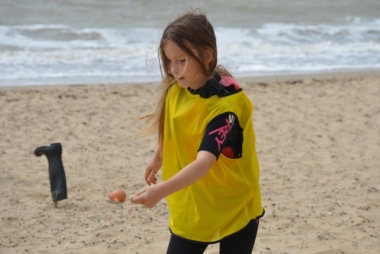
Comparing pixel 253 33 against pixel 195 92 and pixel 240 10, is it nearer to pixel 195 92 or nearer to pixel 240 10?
pixel 240 10

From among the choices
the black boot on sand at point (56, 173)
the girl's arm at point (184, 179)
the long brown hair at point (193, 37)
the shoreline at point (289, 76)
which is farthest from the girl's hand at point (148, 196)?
the shoreline at point (289, 76)

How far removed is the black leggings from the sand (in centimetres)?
121

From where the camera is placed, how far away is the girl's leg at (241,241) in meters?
2.54

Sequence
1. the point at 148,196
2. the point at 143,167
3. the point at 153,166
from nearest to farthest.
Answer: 1. the point at 148,196
2. the point at 153,166
3. the point at 143,167

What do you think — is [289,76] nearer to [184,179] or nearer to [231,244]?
[231,244]

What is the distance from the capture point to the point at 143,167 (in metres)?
5.26

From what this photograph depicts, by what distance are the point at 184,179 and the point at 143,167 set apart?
3.06 m

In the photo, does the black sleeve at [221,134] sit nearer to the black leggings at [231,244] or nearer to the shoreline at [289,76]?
the black leggings at [231,244]

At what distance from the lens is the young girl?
232 centimetres

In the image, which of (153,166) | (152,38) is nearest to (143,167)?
(153,166)

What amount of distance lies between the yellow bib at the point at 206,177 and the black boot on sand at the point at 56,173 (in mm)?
1922

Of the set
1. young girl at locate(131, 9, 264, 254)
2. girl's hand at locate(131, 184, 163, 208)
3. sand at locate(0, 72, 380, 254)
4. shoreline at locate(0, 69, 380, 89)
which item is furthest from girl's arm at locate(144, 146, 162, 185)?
shoreline at locate(0, 69, 380, 89)

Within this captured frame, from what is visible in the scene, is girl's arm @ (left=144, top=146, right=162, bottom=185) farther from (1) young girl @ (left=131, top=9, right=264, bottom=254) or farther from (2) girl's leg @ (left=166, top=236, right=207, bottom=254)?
(2) girl's leg @ (left=166, top=236, right=207, bottom=254)

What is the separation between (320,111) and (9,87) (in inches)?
147
